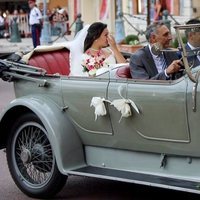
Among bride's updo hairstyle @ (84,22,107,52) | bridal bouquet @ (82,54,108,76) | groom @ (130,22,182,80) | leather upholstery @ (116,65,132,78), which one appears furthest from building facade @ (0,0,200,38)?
leather upholstery @ (116,65,132,78)

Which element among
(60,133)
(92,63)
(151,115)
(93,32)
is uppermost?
(93,32)

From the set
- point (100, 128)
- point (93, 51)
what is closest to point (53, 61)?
point (93, 51)

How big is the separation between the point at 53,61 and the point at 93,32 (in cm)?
48

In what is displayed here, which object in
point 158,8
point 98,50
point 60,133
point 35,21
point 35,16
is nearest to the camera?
point 60,133

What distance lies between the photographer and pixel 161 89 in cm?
550

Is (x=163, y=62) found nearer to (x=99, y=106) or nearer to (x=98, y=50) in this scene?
(x=99, y=106)

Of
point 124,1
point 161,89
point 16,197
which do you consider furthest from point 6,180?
point 124,1

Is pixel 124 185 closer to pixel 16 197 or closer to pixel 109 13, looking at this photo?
pixel 16 197

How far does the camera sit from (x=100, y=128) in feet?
19.6

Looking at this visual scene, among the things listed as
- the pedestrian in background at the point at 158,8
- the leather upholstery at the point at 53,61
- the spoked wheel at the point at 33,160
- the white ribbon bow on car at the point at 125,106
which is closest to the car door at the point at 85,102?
the white ribbon bow on car at the point at 125,106

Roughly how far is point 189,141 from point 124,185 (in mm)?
1613

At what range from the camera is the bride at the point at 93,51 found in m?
6.89

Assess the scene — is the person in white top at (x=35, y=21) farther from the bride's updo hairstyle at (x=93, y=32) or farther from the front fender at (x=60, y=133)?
the front fender at (x=60, y=133)

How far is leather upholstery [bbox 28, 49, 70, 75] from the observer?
23.1 feet
